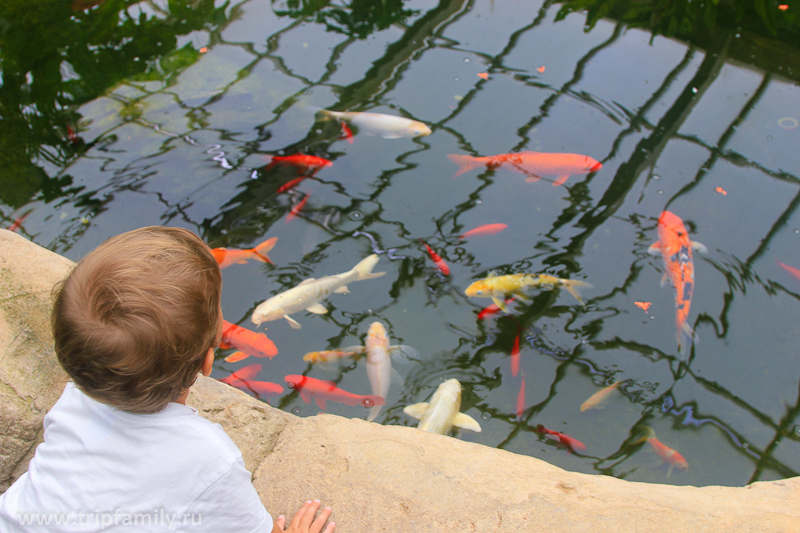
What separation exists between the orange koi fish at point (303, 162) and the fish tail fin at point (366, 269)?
106cm

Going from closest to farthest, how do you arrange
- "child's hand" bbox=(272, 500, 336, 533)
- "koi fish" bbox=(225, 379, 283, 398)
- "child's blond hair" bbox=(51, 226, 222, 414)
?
"child's blond hair" bbox=(51, 226, 222, 414)
"child's hand" bbox=(272, 500, 336, 533)
"koi fish" bbox=(225, 379, 283, 398)

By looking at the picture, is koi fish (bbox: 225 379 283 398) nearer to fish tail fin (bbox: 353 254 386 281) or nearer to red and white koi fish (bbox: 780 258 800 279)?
fish tail fin (bbox: 353 254 386 281)

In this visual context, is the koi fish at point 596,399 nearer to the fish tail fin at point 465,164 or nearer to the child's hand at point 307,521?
the child's hand at point 307,521

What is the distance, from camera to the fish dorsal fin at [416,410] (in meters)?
2.86

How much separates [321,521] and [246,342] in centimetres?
A: 159

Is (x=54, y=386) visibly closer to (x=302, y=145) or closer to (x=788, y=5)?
(x=302, y=145)

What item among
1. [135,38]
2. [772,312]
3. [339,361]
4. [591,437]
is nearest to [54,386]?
[339,361]

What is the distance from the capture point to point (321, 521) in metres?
1.75

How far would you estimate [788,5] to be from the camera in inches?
199

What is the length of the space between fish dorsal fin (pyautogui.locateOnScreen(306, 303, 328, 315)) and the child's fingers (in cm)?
168

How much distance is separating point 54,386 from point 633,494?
2.32m

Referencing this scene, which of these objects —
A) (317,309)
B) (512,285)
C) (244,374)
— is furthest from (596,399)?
(244,374)

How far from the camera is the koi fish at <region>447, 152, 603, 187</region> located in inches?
153

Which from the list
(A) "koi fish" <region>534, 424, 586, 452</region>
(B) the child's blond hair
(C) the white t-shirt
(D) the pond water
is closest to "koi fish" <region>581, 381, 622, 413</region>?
(D) the pond water
